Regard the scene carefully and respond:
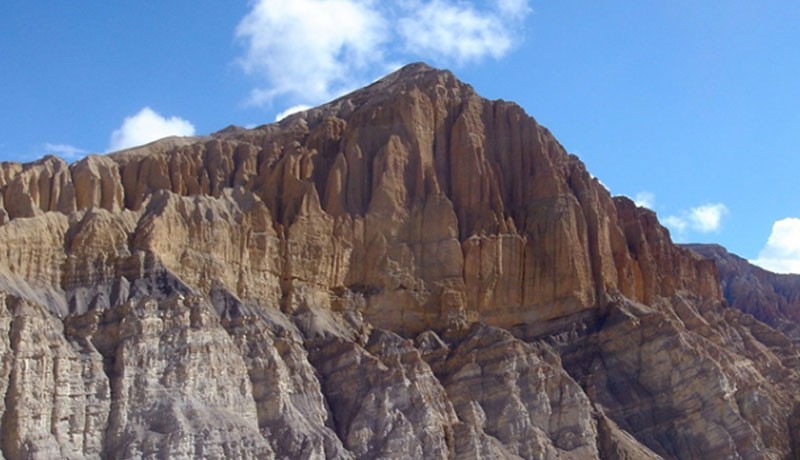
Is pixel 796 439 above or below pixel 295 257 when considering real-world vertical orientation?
below

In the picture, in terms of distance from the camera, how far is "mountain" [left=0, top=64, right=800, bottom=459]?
9100 cm

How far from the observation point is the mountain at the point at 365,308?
91.0 metres

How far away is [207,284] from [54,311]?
13991mm

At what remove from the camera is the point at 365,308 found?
116 meters

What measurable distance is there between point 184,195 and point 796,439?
55984 millimetres

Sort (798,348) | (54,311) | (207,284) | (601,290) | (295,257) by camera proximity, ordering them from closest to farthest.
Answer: (54,311) → (207,284) → (295,257) → (601,290) → (798,348)

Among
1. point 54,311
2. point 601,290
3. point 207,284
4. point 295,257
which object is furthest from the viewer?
point 601,290

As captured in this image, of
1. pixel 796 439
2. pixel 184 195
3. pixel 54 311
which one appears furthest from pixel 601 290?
pixel 54 311

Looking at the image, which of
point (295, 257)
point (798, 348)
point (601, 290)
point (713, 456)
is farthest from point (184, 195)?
point (798, 348)

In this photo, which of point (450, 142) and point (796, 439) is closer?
point (796, 439)

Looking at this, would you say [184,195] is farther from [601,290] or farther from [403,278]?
[601,290]

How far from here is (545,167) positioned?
129000 millimetres

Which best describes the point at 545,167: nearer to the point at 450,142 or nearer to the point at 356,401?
the point at 450,142

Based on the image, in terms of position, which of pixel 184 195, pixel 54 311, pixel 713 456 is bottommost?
pixel 713 456
